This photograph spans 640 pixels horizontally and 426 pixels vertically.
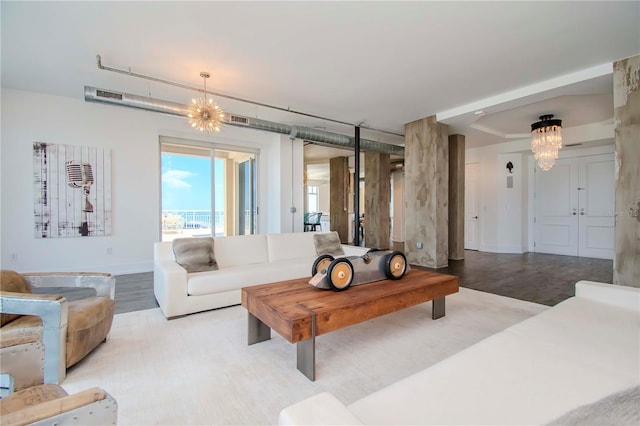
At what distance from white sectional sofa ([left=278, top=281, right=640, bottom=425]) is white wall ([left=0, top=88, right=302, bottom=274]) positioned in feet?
17.5

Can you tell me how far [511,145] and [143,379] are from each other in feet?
27.2

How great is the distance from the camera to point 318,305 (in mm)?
1982

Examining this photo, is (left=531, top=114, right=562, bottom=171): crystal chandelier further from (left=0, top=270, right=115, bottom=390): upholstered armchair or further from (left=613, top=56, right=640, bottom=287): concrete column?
(left=0, top=270, right=115, bottom=390): upholstered armchair

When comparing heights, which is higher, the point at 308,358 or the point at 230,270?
the point at 230,270

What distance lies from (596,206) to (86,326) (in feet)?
29.5

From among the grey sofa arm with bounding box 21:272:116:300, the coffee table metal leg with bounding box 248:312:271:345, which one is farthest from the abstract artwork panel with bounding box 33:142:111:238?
the coffee table metal leg with bounding box 248:312:271:345

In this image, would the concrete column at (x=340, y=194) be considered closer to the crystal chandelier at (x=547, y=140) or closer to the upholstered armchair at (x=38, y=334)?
the crystal chandelier at (x=547, y=140)

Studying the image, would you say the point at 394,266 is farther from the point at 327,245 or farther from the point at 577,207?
the point at 577,207

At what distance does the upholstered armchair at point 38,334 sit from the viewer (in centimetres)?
162

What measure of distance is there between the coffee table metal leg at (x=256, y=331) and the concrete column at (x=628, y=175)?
155 inches

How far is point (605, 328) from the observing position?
5.11ft

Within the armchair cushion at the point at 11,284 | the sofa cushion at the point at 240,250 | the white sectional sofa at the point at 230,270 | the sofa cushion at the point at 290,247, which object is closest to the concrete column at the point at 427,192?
the white sectional sofa at the point at 230,270

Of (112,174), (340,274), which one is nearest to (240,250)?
(340,274)

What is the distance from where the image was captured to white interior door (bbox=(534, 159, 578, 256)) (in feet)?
22.0
